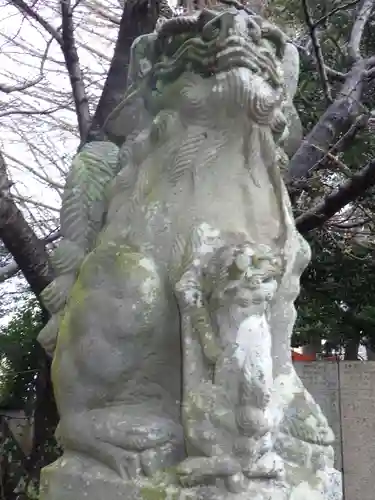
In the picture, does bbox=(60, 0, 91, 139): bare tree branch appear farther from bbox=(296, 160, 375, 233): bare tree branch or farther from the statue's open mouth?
the statue's open mouth

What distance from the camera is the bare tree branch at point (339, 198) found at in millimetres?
4570

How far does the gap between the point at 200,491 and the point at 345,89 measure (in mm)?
4356

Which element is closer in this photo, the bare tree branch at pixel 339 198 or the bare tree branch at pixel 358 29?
the bare tree branch at pixel 339 198

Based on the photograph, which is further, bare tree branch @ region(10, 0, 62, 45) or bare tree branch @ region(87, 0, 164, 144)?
bare tree branch @ region(10, 0, 62, 45)

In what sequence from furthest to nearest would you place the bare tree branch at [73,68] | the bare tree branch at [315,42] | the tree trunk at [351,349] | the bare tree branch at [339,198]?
1. the tree trunk at [351,349]
2. the bare tree branch at [73,68]
3. the bare tree branch at [315,42]
4. the bare tree branch at [339,198]

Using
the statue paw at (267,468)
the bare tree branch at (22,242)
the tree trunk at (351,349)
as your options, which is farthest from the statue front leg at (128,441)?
the tree trunk at (351,349)

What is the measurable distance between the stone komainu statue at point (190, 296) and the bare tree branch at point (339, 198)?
7.89 feet

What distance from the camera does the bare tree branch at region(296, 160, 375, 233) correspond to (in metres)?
4.57

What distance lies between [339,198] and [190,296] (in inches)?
123

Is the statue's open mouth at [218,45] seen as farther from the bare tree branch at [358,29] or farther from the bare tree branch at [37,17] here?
the bare tree branch at [358,29]

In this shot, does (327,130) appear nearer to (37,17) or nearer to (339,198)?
(339,198)

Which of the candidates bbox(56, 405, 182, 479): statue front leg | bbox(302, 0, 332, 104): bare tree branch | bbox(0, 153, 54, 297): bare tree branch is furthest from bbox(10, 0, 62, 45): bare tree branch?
bbox(56, 405, 182, 479): statue front leg

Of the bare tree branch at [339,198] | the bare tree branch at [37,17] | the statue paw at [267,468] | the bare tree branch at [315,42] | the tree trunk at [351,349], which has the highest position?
the bare tree branch at [37,17]

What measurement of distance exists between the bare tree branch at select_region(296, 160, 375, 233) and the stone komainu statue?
7.89 ft
